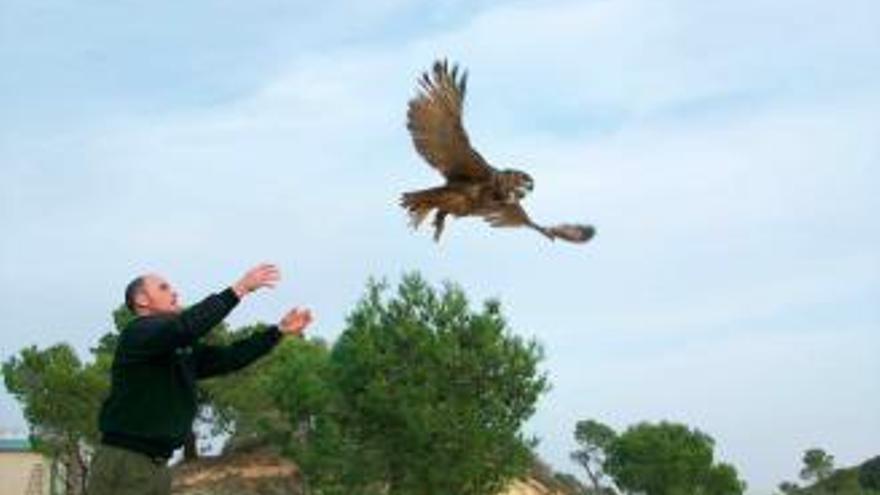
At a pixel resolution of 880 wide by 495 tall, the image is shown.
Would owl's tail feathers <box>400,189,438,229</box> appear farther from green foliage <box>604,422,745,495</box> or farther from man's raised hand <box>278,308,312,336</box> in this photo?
green foliage <box>604,422,745,495</box>

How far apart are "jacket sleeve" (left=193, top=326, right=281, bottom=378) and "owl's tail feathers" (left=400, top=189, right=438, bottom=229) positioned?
48.3 inches

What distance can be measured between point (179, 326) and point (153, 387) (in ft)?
2.01

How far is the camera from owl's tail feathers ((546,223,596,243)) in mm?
11805

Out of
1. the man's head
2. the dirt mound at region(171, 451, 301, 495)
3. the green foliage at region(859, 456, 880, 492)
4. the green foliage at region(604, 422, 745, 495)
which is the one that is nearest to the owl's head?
the man's head

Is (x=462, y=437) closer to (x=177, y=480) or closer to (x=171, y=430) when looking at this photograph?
(x=177, y=480)

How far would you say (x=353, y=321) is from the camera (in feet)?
188

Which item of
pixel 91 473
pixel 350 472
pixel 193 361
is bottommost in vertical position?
pixel 91 473

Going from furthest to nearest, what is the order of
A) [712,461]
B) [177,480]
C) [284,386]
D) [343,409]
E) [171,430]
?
[712,461] < [177,480] < [284,386] < [343,409] < [171,430]

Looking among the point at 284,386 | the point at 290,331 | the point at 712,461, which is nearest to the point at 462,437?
the point at 284,386

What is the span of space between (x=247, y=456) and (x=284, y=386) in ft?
34.9

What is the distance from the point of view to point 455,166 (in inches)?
487

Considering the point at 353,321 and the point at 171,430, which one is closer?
the point at 171,430

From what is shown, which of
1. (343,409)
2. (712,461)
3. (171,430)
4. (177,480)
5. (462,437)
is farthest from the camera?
(712,461)

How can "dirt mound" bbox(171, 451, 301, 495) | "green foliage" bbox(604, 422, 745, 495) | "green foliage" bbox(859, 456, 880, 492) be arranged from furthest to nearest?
"green foliage" bbox(859, 456, 880, 492), "green foliage" bbox(604, 422, 745, 495), "dirt mound" bbox(171, 451, 301, 495)
